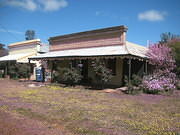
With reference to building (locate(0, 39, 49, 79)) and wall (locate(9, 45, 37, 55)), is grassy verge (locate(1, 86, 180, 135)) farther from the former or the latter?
wall (locate(9, 45, 37, 55))

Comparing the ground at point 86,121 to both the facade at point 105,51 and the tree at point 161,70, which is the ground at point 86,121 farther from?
the facade at point 105,51

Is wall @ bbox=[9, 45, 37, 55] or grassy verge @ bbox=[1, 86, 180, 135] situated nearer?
grassy verge @ bbox=[1, 86, 180, 135]

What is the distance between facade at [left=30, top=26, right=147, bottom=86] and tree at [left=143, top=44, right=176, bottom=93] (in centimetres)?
100

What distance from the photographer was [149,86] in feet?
40.5

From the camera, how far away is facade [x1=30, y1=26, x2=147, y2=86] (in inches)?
578

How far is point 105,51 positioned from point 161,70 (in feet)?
15.3

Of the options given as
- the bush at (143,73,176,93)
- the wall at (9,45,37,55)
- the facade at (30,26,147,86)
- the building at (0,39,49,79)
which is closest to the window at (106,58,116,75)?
the facade at (30,26,147,86)

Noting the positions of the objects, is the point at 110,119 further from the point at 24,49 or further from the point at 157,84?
the point at 24,49

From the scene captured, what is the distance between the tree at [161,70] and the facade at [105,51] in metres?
1.00

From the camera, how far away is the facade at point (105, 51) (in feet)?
48.1

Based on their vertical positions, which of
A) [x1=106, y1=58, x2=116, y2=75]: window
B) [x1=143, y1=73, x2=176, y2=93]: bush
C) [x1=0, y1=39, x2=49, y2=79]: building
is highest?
[x1=0, y1=39, x2=49, y2=79]: building

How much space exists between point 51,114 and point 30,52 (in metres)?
21.3

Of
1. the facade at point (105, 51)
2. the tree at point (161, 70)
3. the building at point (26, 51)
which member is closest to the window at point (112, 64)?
the facade at point (105, 51)

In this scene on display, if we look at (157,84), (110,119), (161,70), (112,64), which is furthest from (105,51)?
(110,119)
